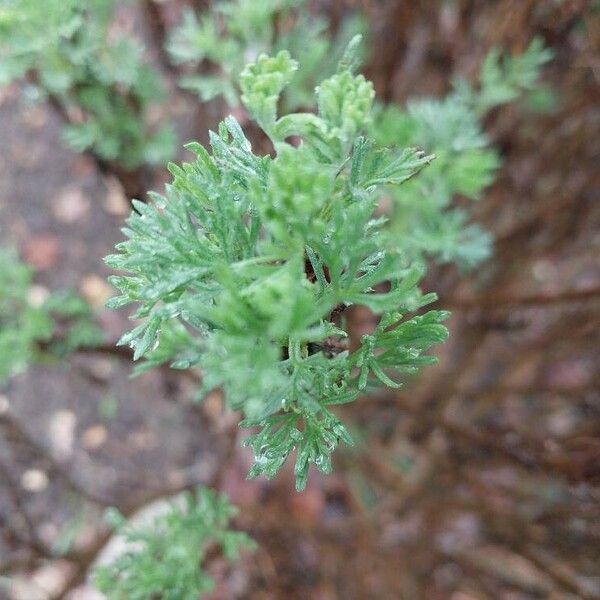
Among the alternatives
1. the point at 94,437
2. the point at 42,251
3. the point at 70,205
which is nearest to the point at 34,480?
the point at 94,437

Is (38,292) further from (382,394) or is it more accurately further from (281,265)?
(281,265)

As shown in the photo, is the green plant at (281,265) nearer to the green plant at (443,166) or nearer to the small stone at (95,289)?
the green plant at (443,166)

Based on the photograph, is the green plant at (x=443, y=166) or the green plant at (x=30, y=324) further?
the green plant at (x=30, y=324)

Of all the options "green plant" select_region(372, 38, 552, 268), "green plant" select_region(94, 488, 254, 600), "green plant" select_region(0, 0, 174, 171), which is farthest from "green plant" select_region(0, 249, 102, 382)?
"green plant" select_region(372, 38, 552, 268)

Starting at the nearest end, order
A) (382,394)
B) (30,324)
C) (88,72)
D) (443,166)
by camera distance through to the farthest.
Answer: (443,166) → (88,72) → (30,324) → (382,394)

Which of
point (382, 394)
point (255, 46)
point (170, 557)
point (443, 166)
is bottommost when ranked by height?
point (170, 557)

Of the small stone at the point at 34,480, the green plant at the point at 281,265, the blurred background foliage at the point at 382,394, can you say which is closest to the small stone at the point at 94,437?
the blurred background foliage at the point at 382,394

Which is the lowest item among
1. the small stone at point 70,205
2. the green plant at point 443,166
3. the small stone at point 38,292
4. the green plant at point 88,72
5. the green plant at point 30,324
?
the green plant at point 443,166

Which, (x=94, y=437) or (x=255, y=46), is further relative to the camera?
(x=94, y=437)
